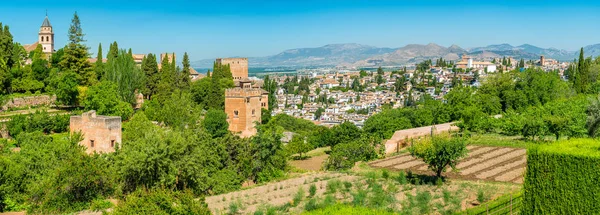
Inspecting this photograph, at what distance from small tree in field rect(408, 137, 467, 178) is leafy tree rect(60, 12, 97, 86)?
22.9m

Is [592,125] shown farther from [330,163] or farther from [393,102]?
[393,102]

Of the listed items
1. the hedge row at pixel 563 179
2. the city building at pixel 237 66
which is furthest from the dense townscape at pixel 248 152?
the city building at pixel 237 66

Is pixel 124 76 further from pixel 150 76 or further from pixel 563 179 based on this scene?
pixel 563 179

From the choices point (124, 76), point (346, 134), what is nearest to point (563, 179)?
point (346, 134)

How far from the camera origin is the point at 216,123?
113ft

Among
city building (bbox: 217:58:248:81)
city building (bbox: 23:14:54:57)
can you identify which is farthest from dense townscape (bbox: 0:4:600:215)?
city building (bbox: 23:14:54:57)

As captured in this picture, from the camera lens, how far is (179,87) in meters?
41.6

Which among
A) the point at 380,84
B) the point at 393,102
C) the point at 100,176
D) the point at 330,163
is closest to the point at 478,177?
the point at 330,163

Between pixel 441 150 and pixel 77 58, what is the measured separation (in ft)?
81.8

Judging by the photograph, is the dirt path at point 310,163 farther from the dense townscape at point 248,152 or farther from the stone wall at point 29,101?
the stone wall at point 29,101

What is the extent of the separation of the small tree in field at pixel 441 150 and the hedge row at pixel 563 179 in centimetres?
659

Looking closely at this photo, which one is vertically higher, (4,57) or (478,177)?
(4,57)

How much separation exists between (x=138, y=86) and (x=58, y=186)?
23420mm

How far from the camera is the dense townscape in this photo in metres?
12.7
